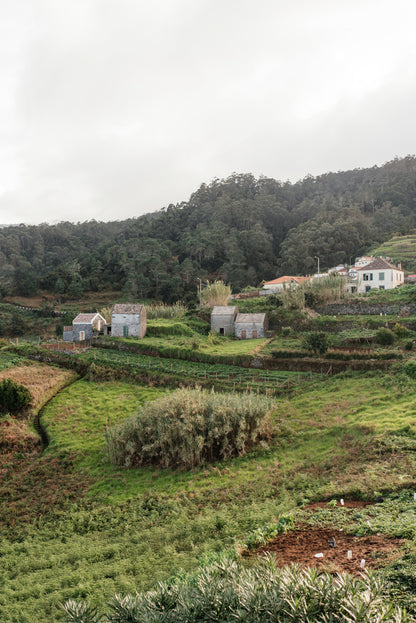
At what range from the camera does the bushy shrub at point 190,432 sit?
1814 centimetres

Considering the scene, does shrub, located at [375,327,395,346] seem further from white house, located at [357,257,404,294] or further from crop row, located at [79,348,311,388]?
white house, located at [357,257,404,294]

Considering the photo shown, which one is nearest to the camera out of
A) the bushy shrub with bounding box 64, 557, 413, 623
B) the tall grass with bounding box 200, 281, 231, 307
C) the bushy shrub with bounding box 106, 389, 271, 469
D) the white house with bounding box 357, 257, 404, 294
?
the bushy shrub with bounding box 64, 557, 413, 623

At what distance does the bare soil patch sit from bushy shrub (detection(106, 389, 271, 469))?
8642 millimetres

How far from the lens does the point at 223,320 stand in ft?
139

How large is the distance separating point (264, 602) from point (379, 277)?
49729 millimetres

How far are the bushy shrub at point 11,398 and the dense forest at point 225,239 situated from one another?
44.5 m

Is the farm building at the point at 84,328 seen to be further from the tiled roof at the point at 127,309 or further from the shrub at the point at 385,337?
the shrub at the point at 385,337

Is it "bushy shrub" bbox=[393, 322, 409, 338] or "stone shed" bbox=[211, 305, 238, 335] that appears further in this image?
"stone shed" bbox=[211, 305, 238, 335]

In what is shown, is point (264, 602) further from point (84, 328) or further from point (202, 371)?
point (84, 328)

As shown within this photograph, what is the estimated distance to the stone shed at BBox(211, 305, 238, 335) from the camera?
42.0 m

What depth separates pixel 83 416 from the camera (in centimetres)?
2489

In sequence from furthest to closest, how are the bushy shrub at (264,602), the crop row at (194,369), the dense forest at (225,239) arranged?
the dense forest at (225,239) < the crop row at (194,369) < the bushy shrub at (264,602)

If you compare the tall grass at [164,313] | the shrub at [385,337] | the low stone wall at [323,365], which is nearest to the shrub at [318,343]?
the low stone wall at [323,365]

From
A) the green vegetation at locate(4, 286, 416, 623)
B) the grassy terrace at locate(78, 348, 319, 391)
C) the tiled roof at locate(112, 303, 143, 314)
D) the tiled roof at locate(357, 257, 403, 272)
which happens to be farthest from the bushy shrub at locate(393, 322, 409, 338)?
the tiled roof at locate(112, 303, 143, 314)
